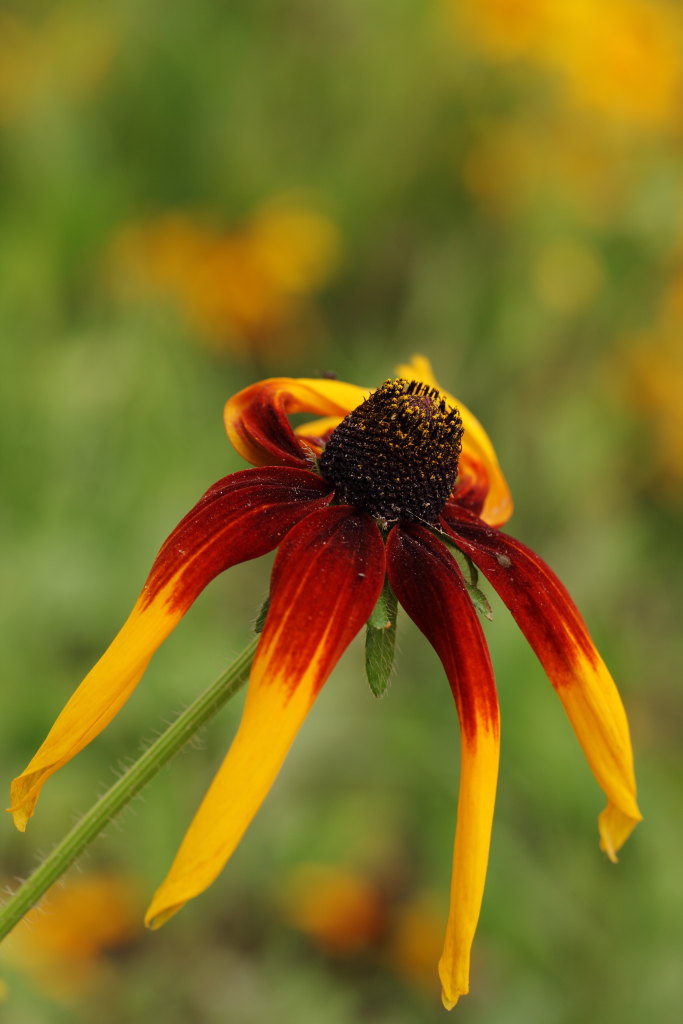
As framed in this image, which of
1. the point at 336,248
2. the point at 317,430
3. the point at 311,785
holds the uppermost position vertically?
the point at 336,248

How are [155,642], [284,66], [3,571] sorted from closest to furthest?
[155,642] → [3,571] → [284,66]

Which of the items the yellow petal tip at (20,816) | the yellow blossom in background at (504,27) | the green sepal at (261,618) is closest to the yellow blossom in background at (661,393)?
the yellow blossom in background at (504,27)

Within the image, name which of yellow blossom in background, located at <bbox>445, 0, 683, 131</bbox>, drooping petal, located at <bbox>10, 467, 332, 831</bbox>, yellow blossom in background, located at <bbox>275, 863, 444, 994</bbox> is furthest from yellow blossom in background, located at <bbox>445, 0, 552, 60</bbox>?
drooping petal, located at <bbox>10, 467, 332, 831</bbox>

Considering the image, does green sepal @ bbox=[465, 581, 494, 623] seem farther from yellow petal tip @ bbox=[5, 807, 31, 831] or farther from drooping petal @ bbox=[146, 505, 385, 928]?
yellow petal tip @ bbox=[5, 807, 31, 831]

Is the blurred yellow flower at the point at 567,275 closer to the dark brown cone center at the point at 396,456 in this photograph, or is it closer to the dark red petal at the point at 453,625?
the dark brown cone center at the point at 396,456

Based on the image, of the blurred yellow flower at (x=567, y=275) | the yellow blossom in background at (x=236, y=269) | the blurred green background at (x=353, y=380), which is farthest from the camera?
the yellow blossom in background at (x=236, y=269)

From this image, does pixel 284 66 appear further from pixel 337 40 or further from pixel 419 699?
pixel 419 699

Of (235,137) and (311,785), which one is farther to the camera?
(235,137)

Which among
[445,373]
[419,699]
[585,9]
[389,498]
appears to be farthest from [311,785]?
[585,9]
